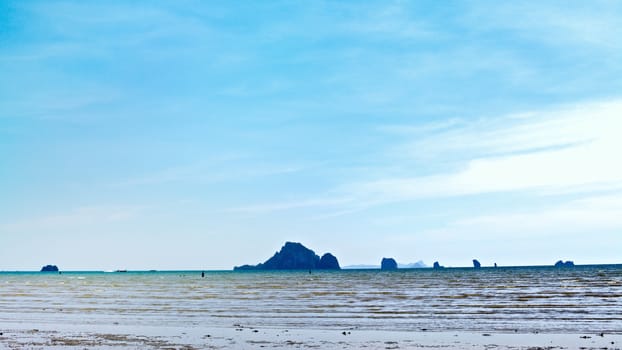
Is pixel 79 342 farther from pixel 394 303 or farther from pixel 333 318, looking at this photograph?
pixel 394 303

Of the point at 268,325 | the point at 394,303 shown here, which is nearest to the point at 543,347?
the point at 268,325

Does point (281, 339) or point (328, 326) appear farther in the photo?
point (328, 326)

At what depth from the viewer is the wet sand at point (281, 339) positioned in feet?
91.8

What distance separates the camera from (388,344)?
28.4 m

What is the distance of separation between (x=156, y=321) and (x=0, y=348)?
14357mm

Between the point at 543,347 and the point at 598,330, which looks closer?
the point at 543,347

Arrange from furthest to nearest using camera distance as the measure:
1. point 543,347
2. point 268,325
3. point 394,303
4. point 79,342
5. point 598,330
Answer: point 394,303 < point 268,325 < point 598,330 < point 79,342 < point 543,347

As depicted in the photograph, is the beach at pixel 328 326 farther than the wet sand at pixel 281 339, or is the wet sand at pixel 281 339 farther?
the beach at pixel 328 326

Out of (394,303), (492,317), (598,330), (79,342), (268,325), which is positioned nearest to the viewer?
(79,342)

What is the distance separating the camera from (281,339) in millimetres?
30641

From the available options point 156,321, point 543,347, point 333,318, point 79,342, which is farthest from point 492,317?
point 79,342

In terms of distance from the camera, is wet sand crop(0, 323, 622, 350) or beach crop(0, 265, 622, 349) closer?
wet sand crop(0, 323, 622, 350)

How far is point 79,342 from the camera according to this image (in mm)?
29984

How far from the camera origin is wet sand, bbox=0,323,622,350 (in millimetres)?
27969
